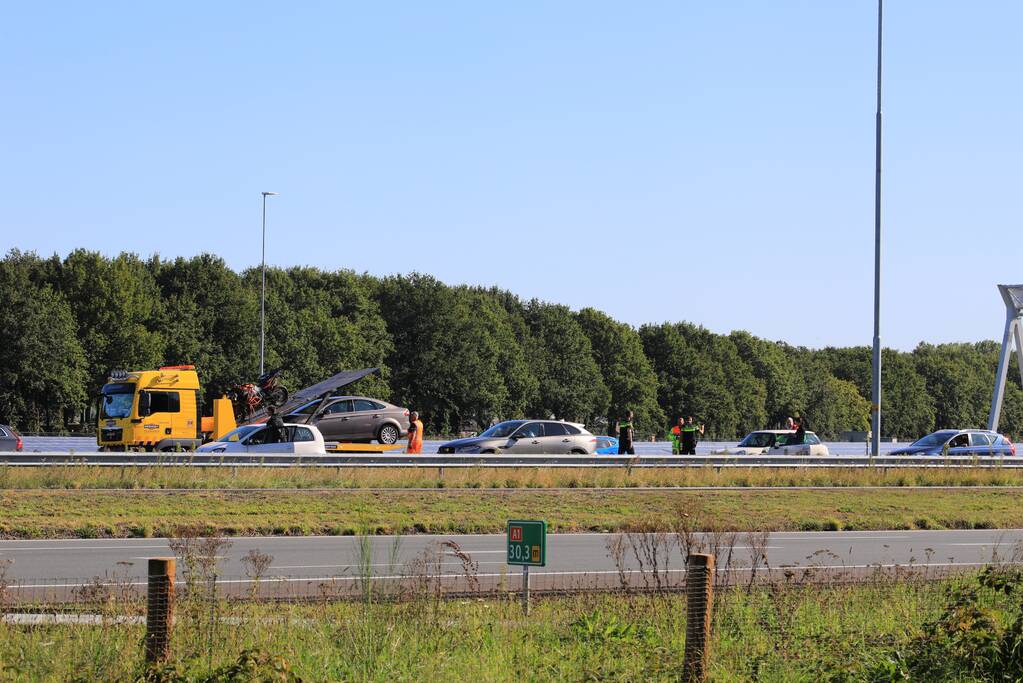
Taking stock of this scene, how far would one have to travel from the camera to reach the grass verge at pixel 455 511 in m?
19.2

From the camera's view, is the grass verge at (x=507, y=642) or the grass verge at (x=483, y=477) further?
the grass verge at (x=483, y=477)

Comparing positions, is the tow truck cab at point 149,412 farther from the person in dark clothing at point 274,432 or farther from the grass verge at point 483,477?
the grass verge at point 483,477

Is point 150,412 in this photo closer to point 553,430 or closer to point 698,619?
point 553,430

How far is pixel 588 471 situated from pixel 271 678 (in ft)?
77.8

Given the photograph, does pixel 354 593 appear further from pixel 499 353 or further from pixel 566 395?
pixel 566 395

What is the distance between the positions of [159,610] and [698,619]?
3067mm

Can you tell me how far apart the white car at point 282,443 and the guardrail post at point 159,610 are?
24.3 metres

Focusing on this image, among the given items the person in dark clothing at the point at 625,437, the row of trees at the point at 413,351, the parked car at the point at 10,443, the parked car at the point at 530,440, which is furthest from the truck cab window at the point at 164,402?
the row of trees at the point at 413,351

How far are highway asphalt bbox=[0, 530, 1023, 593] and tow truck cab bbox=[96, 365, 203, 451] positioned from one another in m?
19.9

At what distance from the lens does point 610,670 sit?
818cm

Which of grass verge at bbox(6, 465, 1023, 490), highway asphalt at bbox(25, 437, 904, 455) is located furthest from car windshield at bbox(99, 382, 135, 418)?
grass verge at bbox(6, 465, 1023, 490)

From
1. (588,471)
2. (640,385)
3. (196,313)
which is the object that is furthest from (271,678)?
(640,385)

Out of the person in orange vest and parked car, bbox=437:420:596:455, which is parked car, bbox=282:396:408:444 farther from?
the person in orange vest

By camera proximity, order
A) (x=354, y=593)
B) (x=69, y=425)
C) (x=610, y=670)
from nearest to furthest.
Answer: (x=610, y=670) < (x=354, y=593) < (x=69, y=425)
